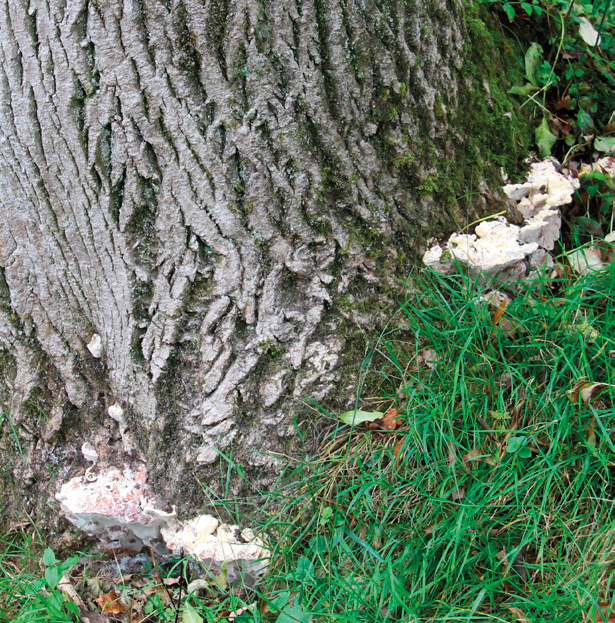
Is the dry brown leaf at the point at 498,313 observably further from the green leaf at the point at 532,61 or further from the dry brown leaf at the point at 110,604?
the dry brown leaf at the point at 110,604

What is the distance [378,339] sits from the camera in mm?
2064

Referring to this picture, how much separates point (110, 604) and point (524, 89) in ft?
9.15

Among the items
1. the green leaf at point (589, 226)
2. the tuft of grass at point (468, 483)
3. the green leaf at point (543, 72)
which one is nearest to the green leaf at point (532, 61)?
the green leaf at point (543, 72)

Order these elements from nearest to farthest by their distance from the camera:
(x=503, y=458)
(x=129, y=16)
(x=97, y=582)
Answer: (x=129, y=16) → (x=503, y=458) → (x=97, y=582)

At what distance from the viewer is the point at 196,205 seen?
6.11 ft

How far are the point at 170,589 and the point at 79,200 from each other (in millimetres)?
1504

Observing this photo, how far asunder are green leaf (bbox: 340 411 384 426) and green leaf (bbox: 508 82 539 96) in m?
1.56

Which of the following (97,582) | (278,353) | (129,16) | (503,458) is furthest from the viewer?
(97,582)

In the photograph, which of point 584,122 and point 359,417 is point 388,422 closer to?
point 359,417

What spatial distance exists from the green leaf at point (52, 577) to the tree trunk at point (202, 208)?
1.24 feet

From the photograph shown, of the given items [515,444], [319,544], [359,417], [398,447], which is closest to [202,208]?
[359,417]

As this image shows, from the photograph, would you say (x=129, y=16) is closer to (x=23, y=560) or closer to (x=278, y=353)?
(x=278, y=353)

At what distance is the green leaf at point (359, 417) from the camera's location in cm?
200

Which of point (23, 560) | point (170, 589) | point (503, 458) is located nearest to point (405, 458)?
point (503, 458)
